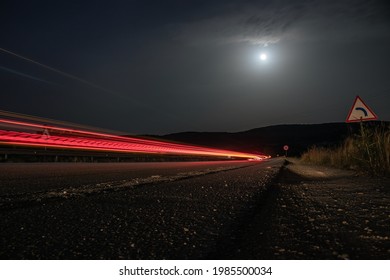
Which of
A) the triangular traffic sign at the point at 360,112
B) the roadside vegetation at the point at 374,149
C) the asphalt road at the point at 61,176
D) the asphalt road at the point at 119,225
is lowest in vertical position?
the asphalt road at the point at 61,176

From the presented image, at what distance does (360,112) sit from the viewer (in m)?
9.45

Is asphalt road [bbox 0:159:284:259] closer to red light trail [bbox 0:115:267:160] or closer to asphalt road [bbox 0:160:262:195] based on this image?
asphalt road [bbox 0:160:262:195]

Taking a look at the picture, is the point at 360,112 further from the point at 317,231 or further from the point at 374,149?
the point at 317,231

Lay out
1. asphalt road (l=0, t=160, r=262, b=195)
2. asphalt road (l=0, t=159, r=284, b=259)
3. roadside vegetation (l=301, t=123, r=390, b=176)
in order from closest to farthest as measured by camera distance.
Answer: asphalt road (l=0, t=159, r=284, b=259) < asphalt road (l=0, t=160, r=262, b=195) < roadside vegetation (l=301, t=123, r=390, b=176)

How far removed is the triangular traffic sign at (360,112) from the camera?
9.17 meters

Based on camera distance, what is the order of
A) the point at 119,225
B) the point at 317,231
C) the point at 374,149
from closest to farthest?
the point at 317,231 → the point at 119,225 → the point at 374,149

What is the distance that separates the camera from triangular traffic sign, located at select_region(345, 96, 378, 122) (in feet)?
30.1

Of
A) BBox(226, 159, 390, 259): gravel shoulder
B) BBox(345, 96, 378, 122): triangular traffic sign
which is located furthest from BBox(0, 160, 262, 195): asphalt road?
BBox(345, 96, 378, 122): triangular traffic sign

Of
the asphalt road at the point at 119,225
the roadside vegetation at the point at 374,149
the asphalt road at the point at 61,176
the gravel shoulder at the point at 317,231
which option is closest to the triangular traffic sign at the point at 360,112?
the roadside vegetation at the point at 374,149

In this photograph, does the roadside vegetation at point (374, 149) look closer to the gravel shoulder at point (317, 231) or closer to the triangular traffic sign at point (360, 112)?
the triangular traffic sign at point (360, 112)

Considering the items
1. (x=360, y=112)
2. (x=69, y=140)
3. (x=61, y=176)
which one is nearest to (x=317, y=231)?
(x=61, y=176)

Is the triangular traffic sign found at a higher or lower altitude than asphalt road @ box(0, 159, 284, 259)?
higher
